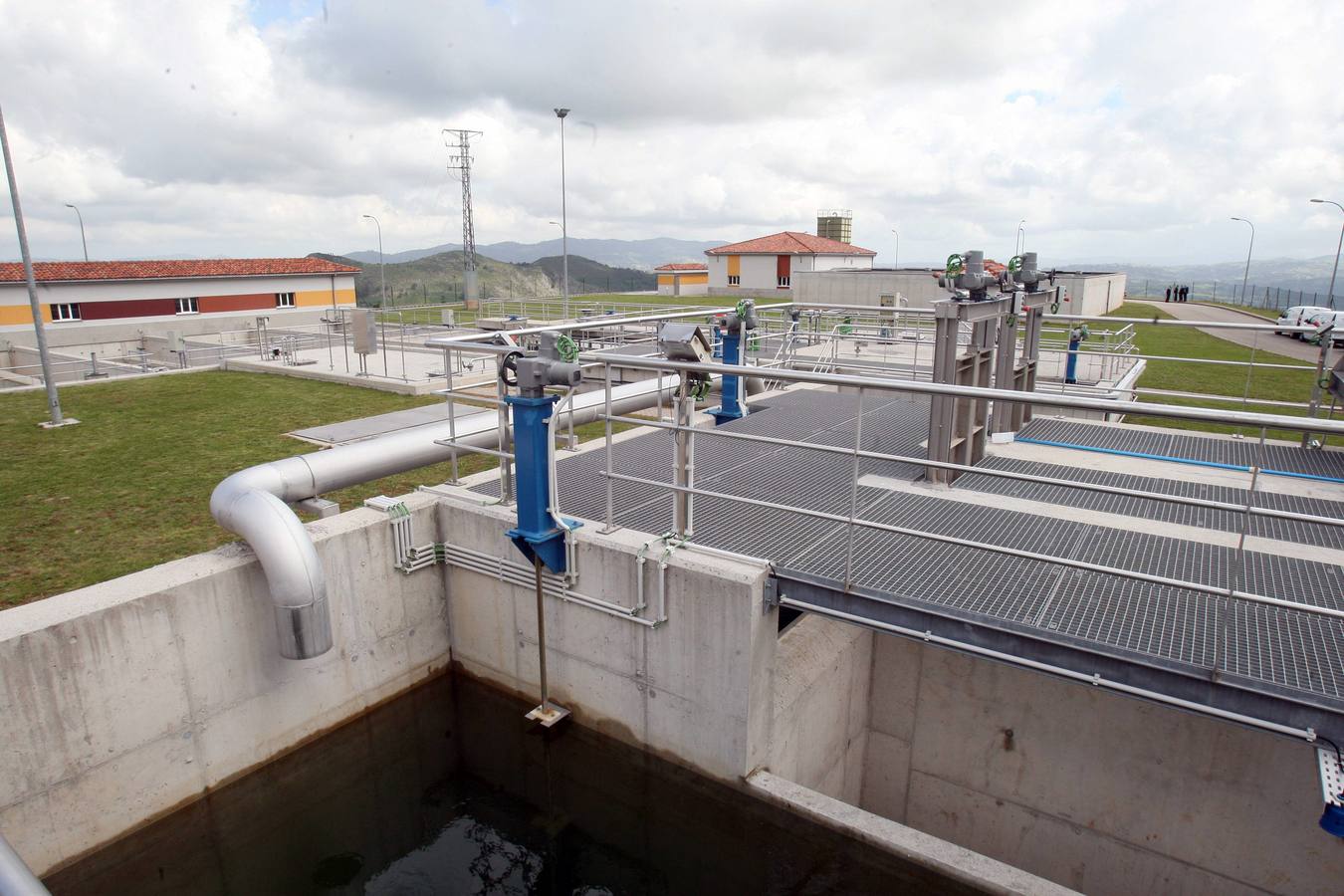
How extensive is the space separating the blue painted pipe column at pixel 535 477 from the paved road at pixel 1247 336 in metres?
9.45

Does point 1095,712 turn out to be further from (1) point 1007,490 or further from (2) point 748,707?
(2) point 748,707

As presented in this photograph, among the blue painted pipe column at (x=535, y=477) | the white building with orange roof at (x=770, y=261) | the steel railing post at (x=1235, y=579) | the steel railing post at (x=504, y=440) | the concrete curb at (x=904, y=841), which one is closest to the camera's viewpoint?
the steel railing post at (x=1235, y=579)

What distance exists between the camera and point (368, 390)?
16172mm

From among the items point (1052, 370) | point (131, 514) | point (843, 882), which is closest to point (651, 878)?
point (843, 882)

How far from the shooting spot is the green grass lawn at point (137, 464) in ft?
22.5

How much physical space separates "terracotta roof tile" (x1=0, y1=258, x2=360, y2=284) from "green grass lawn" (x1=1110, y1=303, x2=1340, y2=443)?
34922mm

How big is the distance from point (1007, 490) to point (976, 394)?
280 centimetres

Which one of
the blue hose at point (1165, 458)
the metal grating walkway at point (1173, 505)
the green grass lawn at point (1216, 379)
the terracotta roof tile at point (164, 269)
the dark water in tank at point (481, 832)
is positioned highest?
the terracotta roof tile at point (164, 269)

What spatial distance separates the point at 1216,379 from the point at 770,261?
3966 centimetres

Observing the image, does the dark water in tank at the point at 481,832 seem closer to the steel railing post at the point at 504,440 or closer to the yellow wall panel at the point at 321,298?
the steel railing post at the point at 504,440

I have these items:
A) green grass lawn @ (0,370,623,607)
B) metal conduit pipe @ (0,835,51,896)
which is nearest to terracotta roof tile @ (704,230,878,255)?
green grass lawn @ (0,370,623,607)

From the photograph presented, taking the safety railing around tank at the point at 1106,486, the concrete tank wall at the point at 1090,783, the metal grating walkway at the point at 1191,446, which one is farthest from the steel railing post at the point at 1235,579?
the metal grating walkway at the point at 1191,446

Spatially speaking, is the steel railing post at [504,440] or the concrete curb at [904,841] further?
the steel railing post at [504,440]

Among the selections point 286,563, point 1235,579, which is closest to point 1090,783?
point 1235,579
